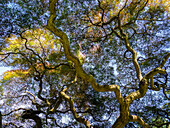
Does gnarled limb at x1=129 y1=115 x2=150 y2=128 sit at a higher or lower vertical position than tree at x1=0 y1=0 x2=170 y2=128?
lower

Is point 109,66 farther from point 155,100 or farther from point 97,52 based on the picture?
point 155,100

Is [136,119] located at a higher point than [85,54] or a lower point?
lower

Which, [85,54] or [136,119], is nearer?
[136,119]

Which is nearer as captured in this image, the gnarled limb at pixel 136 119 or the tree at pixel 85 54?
the gnarled limb at pixel 136 119

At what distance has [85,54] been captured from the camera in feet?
28.8

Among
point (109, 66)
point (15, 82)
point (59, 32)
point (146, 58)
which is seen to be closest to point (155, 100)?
point (146, 58)

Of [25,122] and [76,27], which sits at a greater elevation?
[76,27]

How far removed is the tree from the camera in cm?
703

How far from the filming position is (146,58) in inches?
337

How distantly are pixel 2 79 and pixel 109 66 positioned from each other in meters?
7.07

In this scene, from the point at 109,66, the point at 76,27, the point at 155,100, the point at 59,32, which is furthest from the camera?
the point at 109,66

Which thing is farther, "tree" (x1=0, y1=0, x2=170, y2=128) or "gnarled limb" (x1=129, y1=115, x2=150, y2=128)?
"tree" (x1=0, y1=0, x2=170, y2=128)

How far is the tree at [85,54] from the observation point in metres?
7.03

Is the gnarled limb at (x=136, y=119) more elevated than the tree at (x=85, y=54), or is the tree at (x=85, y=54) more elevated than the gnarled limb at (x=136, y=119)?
the tree at (x=85, y=54)
